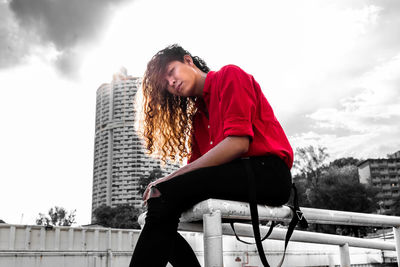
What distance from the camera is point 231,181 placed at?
1.11m

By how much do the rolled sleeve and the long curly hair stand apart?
1.37 ft

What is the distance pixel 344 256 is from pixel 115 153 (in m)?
67.3

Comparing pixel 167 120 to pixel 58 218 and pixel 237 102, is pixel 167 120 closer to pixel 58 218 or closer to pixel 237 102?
pixel 237 102

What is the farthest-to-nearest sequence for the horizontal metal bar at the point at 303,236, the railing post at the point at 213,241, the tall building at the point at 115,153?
the tall building at the point at 115,153
the horizontal metal bar at the point at 303,236
the railing post at the point at 213,241

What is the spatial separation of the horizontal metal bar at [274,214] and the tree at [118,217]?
42.2 metres

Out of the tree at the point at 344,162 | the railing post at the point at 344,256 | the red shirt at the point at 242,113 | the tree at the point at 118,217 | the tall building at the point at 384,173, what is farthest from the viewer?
the tall building at the point at 384,173

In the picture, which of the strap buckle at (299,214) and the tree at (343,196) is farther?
the tree at (343,196)

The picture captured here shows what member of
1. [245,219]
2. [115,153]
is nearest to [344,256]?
[245,219]

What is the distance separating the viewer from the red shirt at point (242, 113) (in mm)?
1166

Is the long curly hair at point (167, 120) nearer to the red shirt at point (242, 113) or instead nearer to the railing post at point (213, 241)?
the red shirt at point (242, 113)

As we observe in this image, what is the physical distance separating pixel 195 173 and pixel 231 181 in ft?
0.38

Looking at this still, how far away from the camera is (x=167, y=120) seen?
1.75 meters

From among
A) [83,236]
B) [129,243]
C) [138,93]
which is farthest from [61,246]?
[138,93]

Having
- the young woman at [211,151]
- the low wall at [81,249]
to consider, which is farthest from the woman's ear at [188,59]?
the low wall at [81,249]
